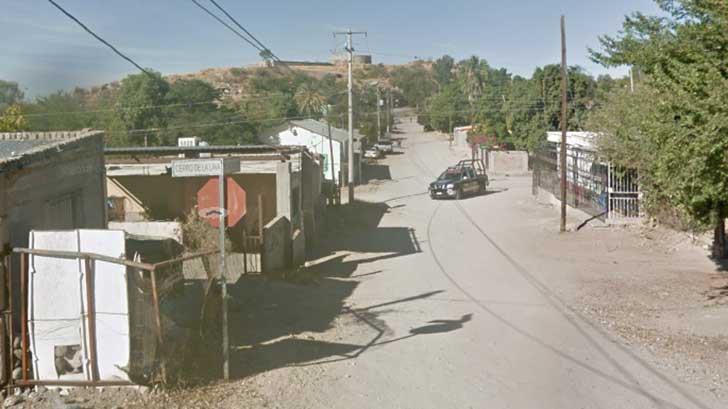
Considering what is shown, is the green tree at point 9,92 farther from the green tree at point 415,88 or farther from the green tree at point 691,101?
the green tree at point 415,88

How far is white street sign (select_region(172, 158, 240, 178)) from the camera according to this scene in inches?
347

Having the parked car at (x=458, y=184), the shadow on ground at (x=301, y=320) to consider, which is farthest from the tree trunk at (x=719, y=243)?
the parked car at (x=458, y=184)

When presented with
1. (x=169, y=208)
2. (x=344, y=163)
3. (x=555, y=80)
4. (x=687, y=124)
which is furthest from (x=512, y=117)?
(x=687, y=124)

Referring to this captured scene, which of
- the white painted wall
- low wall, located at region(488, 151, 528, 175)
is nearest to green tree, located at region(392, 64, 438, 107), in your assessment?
low wall, located at region(488, 151, 528, 175)

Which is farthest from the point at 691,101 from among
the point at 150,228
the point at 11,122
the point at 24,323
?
the point at 11,122

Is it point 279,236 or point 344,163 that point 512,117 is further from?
point 279,236

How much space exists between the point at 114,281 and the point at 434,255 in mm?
14874

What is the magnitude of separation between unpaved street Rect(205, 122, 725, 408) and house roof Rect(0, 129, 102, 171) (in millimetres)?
4068

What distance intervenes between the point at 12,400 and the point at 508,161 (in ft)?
184

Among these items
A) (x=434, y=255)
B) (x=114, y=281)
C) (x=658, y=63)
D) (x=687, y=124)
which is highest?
(x=658, y=63)

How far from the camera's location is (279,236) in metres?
19.4

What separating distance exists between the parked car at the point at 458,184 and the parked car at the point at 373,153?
3090 centimetres

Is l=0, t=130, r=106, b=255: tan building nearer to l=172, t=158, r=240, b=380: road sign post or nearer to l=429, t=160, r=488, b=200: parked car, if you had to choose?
l=172, t=158, r=240, b=380: road sign post

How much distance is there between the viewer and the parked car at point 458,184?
40688 millimetres
